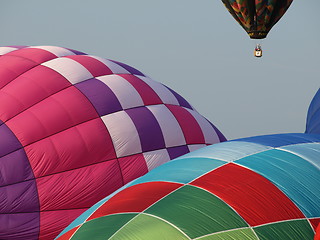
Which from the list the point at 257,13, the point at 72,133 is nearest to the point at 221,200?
the point at 72,133

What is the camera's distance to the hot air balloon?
1449 cm

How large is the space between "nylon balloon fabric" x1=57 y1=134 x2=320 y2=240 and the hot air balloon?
27.4 ft

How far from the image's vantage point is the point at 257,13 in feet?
48.1

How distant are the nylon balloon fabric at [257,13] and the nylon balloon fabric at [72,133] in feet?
9.64

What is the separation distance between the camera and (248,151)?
6.39 m

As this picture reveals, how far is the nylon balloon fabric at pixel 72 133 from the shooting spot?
10.3 meters

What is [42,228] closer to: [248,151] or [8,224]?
[8,224]

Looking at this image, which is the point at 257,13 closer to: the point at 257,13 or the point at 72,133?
the point at 257,13

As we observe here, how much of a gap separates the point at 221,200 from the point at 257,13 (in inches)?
372

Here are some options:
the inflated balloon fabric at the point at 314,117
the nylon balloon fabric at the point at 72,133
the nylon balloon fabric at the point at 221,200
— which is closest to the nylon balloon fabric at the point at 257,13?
the inflated balloon fabric at the point at 314,117

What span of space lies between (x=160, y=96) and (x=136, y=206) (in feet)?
21.3

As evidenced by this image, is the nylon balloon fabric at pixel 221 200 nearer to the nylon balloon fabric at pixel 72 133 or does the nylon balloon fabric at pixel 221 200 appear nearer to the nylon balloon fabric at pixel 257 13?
the nylon balloon fabric at pixel 72 133

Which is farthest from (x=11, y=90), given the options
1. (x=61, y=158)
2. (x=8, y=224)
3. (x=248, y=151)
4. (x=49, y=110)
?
(x=248, y=151)

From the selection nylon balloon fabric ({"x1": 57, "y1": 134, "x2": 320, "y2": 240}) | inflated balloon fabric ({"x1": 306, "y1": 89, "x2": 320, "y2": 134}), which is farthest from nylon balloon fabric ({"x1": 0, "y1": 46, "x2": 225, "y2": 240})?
nylon balloon fabric ({"x1": 57, "y1": 134, "x2": 320, "y2": 240})
